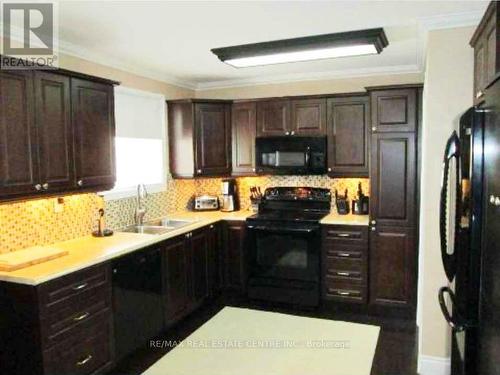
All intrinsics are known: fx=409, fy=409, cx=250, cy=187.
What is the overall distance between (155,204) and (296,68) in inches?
82.6

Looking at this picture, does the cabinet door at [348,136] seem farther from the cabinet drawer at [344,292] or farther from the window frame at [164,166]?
the window frame at [164,166]

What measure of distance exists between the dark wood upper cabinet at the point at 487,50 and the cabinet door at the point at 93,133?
260cm

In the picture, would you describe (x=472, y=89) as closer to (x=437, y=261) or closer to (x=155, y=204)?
(x=437, y=261)

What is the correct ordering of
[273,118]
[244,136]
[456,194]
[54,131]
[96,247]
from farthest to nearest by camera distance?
1. [244,136]
2. [273,118]
3. [96,247]
4. [54,131]
5. [456,194]

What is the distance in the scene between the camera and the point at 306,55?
349cm

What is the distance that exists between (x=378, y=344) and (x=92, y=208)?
2698mm

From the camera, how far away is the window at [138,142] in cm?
394

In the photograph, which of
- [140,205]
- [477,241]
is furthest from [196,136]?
[477,241]

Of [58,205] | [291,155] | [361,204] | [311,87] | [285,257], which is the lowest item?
[285,257]

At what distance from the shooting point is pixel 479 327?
1823 millimetres

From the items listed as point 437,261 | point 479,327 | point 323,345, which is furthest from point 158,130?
point 479,327

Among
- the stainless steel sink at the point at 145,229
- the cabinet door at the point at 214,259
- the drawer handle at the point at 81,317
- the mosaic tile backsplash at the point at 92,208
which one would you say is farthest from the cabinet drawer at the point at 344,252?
the drawer handle at the point at 81,317

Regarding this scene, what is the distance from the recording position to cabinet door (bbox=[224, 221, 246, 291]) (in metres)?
4.46

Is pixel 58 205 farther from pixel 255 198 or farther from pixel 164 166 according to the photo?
→ pixel 255 198
